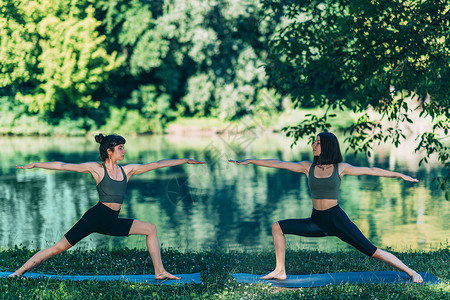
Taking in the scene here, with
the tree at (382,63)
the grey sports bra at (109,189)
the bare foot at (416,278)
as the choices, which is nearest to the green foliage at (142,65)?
the tree at (382,63)

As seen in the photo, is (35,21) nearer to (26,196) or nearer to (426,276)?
(26,196)

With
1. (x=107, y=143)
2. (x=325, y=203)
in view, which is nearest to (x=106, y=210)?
(x=107, y=143)

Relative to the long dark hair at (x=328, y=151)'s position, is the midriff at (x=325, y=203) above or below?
below

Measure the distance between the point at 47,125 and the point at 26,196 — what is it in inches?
988

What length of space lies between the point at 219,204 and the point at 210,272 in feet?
32.0

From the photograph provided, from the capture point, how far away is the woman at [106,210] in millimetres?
6363

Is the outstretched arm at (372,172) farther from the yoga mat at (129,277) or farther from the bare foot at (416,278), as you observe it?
the yoga mat at (129,277)

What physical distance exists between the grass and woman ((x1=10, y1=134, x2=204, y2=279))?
1.21 feet

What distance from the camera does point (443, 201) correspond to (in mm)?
16266

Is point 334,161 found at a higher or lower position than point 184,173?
higher

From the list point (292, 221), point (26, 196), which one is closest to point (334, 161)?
point (292, 221)

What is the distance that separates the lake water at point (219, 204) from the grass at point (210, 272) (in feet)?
6.55

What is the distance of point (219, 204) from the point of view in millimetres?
16828

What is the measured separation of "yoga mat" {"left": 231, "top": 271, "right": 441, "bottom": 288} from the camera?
637 cm
